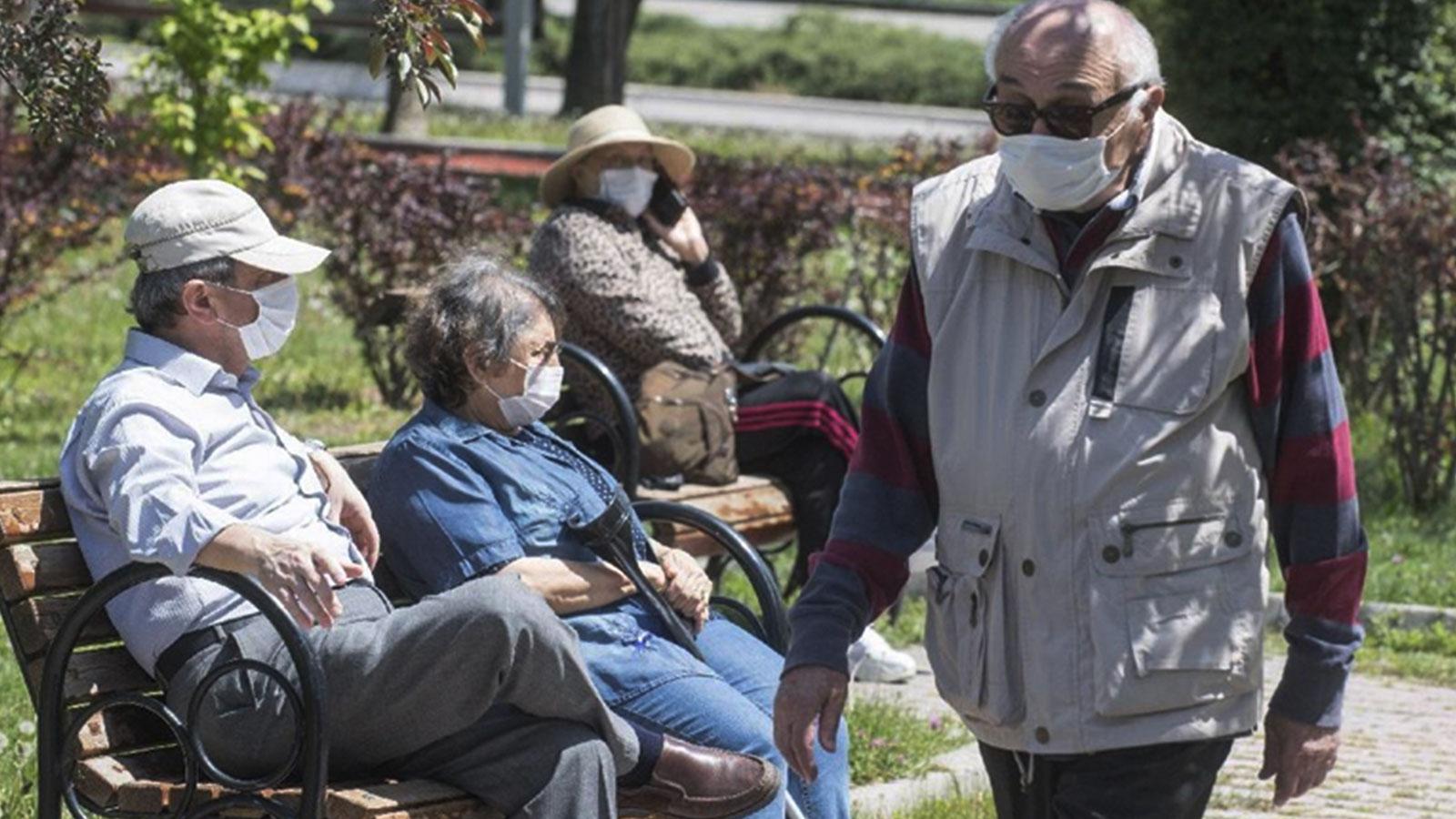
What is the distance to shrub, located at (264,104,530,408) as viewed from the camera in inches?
406

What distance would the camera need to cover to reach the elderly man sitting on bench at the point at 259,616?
4172 millimetres

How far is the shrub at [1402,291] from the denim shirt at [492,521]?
5202 millimetres

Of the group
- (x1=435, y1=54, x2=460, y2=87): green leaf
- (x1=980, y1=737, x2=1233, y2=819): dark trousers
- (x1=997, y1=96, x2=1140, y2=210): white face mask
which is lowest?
(x1=980, y1=737, x2=1233, y2=819): dark trousers

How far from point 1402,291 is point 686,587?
5249 millimetres

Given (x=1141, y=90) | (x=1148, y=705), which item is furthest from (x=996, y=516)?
(x=1141, y=90)

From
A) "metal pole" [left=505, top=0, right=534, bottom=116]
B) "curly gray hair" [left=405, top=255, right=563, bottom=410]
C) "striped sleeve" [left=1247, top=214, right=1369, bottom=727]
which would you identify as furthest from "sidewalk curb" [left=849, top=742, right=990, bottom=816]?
"metal pole" [left=505, top=0, right=534, bottom=116]

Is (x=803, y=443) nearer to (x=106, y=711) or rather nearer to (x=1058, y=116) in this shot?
(x=106, y=711)

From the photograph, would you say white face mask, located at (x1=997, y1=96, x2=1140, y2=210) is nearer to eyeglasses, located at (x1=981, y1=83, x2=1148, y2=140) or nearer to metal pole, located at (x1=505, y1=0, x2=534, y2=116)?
eyeglasses, located at (x1=981, y1=83, x2=1148, y2=140)

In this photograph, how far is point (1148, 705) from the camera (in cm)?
343

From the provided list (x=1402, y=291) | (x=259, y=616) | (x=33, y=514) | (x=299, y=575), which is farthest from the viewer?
(x=1402, y=291)

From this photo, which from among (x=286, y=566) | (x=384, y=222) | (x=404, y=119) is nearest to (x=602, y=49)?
(x=404, y=119)

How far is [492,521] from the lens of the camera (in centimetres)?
475

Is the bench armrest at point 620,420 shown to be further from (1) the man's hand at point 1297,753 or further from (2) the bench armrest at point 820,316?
(1) the man's hand at point 1297,753

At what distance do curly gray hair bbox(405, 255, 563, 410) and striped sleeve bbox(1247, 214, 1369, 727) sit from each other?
1.86 meters
